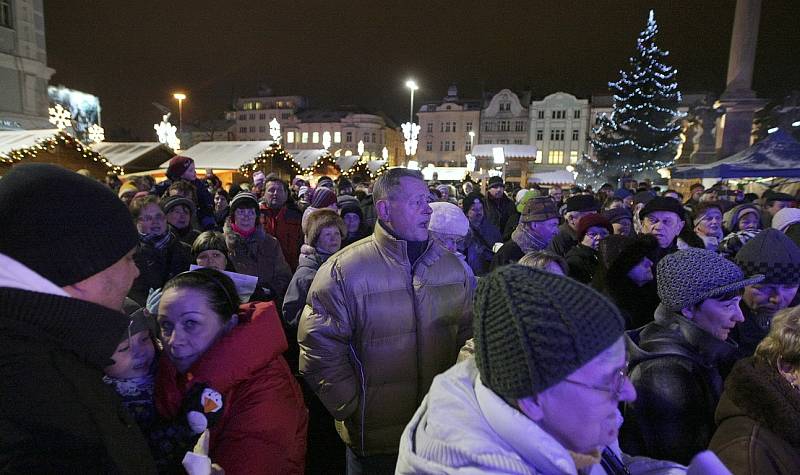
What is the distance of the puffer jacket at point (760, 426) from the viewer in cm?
166

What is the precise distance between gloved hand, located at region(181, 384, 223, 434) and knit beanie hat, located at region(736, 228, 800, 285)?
3891mm

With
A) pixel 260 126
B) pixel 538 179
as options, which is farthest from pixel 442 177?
pixel 260 126

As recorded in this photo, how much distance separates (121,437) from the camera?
1.14m

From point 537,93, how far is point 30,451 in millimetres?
A: 74395

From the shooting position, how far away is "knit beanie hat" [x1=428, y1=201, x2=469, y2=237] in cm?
493

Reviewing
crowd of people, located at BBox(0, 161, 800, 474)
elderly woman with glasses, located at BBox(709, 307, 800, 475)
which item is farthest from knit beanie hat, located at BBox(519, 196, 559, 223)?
elderly woman with glasses, located at BBox(709, 307, 800, 475)

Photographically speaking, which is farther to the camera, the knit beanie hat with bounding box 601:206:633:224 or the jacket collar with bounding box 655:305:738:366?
the knit beanie hat with bounding box 601:206:633:224

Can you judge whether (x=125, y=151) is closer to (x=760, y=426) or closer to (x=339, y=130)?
(x=760, y=426)

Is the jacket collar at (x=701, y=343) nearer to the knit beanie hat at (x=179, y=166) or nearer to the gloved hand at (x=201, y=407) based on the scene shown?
the gloved hand at (x=201, y=407)

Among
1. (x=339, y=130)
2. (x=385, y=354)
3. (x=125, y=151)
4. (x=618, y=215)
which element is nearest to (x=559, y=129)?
(x=339, y=130)

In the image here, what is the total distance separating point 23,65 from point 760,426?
39669 mm

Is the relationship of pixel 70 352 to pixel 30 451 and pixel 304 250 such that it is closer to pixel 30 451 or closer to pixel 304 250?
pixel 30 451

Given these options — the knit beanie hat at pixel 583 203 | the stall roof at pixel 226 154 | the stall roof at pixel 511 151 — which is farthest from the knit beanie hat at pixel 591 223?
the stall roof at pixel 511 151

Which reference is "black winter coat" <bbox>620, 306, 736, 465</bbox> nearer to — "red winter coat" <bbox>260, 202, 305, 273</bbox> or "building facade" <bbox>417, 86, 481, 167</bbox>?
"red winter coat" <bbox>260, 202, 305, 273</bbox>
